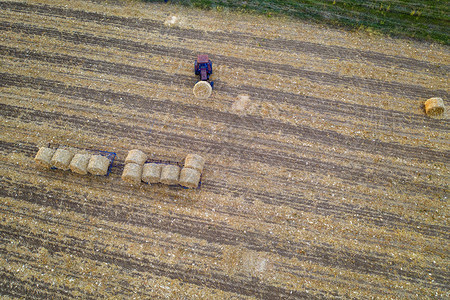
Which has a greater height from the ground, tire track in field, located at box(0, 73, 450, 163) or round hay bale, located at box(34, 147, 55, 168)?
tire track in field, located at box(0, 73, 450, 163)

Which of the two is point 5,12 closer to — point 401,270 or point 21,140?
point 21,140

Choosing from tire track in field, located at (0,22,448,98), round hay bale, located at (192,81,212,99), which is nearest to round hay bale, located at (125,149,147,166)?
round hay bale, located at (192,81,212,99)

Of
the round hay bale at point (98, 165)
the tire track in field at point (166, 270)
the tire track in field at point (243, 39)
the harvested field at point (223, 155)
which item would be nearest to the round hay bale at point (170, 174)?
the harvested field at point (223, 155)

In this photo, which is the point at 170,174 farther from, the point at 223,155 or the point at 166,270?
the point at 166,270

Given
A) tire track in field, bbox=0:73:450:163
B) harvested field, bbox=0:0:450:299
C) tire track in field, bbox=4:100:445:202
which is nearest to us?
harvested field, bbox=0:0:450:299

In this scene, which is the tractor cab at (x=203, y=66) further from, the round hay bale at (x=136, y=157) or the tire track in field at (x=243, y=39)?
the round hay bale at (x=136, y=157)

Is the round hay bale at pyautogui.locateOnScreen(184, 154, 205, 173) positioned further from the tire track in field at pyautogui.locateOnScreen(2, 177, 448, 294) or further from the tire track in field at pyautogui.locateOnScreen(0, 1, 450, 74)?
the tire track in field at pyautogui.locateOnScreen(0, 1, 450, 74)
